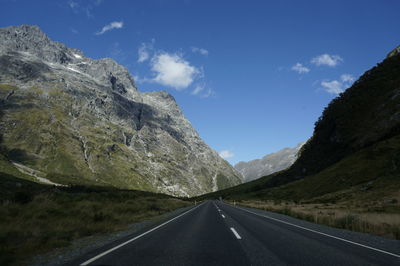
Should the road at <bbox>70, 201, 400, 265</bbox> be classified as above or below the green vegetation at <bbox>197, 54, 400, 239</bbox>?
below

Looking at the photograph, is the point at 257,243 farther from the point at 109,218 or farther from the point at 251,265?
the point at 109,218

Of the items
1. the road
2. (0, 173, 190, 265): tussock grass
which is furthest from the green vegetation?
(0, 173, 190, 265): tussock grass

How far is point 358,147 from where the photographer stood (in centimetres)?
7725

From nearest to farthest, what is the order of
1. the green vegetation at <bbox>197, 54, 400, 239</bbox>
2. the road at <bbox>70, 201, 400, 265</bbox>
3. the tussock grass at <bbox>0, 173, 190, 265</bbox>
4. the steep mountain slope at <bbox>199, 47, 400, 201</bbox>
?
the road at <bbox>70, 201, 400, 265</bbox>, the tussock grass at <bbox>0, 173, 190, 265</bbox>, the green vegetation at <bbox>197, 54, 400, 239</bbox>, the steep mountain slope at <bbox>199, 47, 400, 201</bbox>

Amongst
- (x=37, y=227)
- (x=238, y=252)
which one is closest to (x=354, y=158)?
(x=238, y=252)

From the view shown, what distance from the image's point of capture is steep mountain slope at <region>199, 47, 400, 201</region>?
54088mm

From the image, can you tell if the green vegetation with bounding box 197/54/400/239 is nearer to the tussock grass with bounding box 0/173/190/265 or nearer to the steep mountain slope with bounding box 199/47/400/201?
the steep mountain slope with bounding box 199/47/400/201

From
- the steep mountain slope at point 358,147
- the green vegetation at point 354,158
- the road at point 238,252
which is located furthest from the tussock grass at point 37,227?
the steep mountain slope at point 358,147

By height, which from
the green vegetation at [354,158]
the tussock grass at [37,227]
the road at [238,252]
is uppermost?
the green vegetation at [354,158]

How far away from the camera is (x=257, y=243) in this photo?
11070 mm

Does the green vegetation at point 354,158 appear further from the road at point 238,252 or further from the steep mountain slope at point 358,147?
the road at point 238,252

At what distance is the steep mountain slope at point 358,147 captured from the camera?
54.1 metres

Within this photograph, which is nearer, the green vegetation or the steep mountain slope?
the green vegetation

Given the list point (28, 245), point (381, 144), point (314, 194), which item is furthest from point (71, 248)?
point (381, 144)
